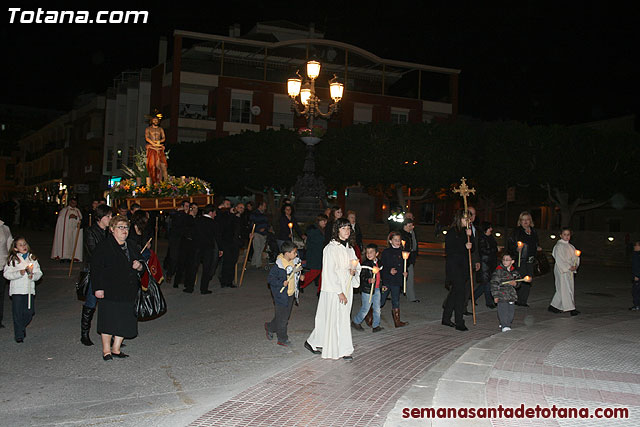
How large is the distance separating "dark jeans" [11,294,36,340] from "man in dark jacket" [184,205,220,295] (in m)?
4.46

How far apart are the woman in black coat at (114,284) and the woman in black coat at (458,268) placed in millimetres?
4768

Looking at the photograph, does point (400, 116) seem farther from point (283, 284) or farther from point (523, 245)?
point (283, 284)

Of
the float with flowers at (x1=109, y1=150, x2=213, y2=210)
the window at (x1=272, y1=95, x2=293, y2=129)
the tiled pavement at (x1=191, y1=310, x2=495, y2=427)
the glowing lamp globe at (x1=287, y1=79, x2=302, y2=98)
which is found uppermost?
the window at (x1=272, y1=95, x2=293, y2=129)

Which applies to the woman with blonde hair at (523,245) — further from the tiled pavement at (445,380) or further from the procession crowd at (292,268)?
the tiled pavement at (445,380)

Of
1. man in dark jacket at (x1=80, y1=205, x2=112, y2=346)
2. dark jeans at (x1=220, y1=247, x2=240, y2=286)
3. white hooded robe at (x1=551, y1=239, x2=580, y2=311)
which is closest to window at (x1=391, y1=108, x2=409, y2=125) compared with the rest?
dark jeans at (x1=220, y1=247, x2=240, y2=286)

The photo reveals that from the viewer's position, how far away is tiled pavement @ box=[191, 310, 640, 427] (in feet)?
16.3

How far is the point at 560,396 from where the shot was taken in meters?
5.35

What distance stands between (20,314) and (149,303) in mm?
1693

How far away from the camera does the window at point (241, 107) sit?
4603 centimetres

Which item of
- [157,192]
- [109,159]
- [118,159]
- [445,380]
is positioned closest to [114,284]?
[445,380]

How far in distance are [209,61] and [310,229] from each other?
39399mm

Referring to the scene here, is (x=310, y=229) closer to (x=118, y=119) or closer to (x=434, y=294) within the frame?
(x=434, y=294)

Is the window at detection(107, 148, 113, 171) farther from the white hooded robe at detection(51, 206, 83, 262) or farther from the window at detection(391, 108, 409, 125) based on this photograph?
the white hooded robe at detection(51, 206, 83, 262)

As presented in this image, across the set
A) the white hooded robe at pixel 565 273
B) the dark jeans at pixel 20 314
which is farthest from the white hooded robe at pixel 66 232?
the white hooded robe at pixel 565 273
